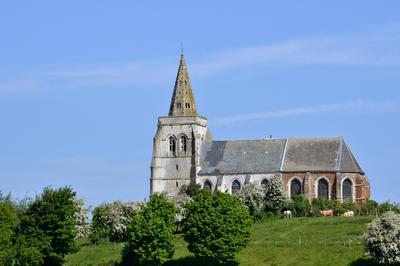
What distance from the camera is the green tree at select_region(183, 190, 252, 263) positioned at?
10306 cm

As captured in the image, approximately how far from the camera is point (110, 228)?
117312 mm

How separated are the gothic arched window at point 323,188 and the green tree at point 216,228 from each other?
30161mm

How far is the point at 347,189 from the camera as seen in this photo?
13700 cm

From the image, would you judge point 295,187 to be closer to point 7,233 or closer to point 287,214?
point 287,214

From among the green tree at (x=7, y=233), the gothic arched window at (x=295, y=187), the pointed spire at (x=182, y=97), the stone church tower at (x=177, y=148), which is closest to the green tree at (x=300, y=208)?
the gothic arched window at (x=295, y=187)

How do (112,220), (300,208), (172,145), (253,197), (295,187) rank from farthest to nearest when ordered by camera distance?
1. (172,145)
2. (295,187)
3. (253,197)
4. (300,208)
5. (112,220)

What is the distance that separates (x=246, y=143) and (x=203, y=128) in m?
5.42

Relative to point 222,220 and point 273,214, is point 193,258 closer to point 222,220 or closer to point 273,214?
point 222,220

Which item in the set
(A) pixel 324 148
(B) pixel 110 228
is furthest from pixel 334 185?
(B) pixel 110 228

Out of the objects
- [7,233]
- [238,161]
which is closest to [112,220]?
[7,233]

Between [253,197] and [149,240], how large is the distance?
1099 inches

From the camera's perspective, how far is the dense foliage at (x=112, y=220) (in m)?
116

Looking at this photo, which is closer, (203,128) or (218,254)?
(218,254)

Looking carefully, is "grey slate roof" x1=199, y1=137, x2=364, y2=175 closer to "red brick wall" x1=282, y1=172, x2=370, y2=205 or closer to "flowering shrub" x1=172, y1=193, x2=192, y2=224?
"red brick wall" x1=282, y1=172, x2=370, y2=205
